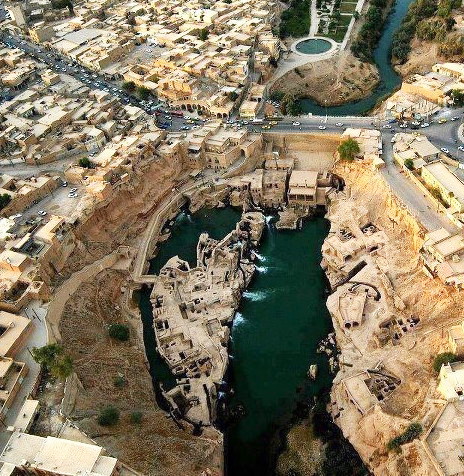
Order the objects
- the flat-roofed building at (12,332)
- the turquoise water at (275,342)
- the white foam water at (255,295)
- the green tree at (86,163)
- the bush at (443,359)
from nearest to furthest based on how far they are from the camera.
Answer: the bush at (443,359)
the flat-roofed building at (12,332)
the turquoise water at (275,342)
the white foam water at (255,295)
the green tree at (86,163)

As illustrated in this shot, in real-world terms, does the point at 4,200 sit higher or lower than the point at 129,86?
higher

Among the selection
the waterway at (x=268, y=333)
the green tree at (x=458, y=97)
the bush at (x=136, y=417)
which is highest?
the green tree at (x=458, y=97)

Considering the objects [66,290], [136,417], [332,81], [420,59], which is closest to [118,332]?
[66,290]

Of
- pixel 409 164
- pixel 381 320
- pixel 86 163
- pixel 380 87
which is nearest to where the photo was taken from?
pixel 381 320

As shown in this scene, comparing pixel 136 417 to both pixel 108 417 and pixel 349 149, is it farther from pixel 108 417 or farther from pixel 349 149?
pixel 349 149

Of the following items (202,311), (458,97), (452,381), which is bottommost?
(202,311)

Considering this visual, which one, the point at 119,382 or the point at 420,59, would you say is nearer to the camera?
the point at 119,382

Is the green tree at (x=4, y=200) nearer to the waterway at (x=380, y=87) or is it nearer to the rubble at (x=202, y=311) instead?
the rubble at (x=202, y=311)

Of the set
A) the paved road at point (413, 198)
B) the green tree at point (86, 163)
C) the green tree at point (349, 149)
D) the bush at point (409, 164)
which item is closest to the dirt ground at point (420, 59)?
the green tree at point (349, 149)
